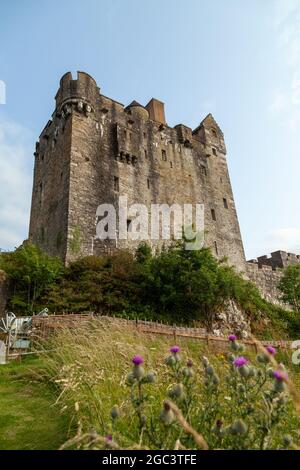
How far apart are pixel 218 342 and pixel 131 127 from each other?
1879cm

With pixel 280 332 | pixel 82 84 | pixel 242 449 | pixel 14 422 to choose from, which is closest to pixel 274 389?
pixel 242 449

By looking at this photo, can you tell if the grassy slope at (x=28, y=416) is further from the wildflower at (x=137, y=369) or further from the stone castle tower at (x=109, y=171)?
the stone castle tower at (x=109, y=171)

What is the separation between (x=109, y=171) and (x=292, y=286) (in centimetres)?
1510

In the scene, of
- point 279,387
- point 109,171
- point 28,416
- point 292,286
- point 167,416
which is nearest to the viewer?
point 167,416

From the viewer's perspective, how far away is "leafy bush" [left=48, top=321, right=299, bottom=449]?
223cm

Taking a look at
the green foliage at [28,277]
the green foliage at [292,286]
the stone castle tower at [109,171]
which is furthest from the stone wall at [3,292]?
the green foliage at [292,286]

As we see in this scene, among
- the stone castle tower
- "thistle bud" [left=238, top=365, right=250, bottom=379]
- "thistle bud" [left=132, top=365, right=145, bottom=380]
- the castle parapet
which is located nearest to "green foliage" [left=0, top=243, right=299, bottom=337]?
the stone castle tower

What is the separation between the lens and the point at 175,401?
2682 mm

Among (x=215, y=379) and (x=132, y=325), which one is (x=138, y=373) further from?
(x=132, y=325)

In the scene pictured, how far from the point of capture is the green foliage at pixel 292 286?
24.2 m

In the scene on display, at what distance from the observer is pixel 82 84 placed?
73.7ft

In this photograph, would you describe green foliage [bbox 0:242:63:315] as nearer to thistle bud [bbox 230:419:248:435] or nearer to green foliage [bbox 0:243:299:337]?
green foliage [bbox 0:243:299:337]

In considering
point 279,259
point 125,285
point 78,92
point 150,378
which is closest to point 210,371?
point 150,378

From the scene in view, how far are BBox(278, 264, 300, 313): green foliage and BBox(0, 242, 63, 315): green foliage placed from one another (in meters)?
16.5
